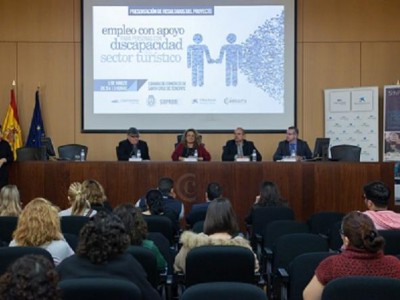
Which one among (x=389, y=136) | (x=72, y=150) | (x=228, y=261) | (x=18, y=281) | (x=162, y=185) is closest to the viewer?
(x=18, y=281)

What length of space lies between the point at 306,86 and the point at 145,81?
283 centimetres

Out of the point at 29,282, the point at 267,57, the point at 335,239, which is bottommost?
the point at 335,239

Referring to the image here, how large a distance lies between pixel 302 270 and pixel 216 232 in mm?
630

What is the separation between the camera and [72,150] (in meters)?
9.79

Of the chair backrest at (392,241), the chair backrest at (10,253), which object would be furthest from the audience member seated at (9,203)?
the chair backrest at (392,241)

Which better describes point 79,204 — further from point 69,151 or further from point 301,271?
point 69,151

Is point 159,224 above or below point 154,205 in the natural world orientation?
below

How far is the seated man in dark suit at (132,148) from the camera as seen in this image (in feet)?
31.0

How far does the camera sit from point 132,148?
31.6 ft

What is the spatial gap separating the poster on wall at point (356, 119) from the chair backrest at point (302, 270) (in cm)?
745

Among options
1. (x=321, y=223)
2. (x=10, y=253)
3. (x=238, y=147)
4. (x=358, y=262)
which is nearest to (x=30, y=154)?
(x=238, y=147)

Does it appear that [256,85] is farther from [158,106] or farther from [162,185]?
[162,185]

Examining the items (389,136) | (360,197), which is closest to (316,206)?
(360,197)

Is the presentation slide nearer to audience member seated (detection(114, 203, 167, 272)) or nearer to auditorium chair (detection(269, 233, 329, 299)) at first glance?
auditorium chair (detection(269, 233, 329, 299))
